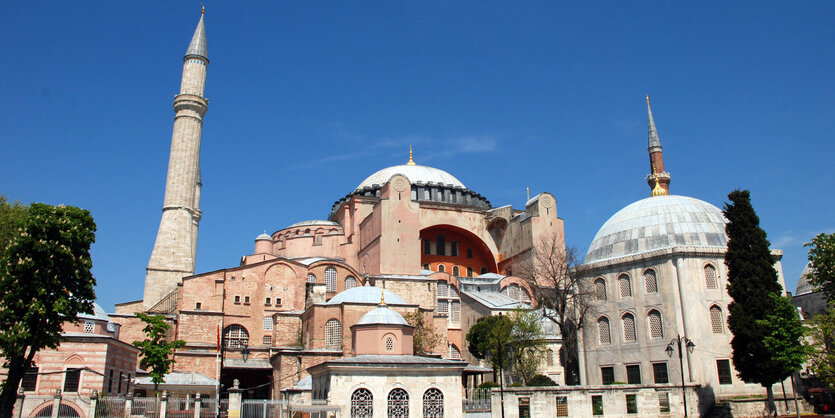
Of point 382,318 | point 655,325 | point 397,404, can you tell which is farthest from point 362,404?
point 655,325

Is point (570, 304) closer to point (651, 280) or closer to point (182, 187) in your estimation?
point (651, 280)

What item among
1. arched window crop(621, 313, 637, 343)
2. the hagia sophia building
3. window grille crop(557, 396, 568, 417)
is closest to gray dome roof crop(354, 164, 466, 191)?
the hagia sophia building

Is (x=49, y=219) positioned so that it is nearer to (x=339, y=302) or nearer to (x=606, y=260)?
(x=339, y=302)

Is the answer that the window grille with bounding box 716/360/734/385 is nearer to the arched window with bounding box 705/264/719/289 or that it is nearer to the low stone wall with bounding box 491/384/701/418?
the arched window with bounding box 705/264/719/289

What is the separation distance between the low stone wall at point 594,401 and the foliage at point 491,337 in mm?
5541

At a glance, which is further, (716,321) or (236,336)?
(236,336)

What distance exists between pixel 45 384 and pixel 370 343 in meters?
11.5

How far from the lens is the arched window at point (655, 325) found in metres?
27.5

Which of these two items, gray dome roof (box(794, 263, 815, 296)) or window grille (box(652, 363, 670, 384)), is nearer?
window grille (box(652, 363, 670, 384))

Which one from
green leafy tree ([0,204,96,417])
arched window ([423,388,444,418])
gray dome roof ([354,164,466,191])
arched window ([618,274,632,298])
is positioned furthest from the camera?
gray dome roof ([354,164,466,191])

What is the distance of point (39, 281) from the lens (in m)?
18.7

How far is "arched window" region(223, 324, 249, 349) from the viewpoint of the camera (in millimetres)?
32281

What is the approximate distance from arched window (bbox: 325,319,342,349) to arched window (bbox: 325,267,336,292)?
6216 millimetres

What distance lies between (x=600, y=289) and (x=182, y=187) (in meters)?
24.2
